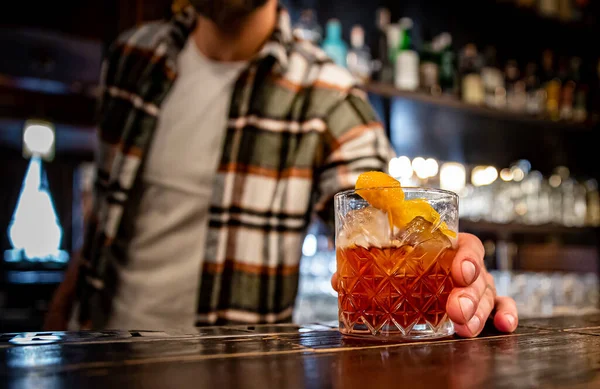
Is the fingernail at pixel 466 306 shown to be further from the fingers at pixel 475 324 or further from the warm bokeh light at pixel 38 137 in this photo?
the warm bokeh light at pixel 38 137

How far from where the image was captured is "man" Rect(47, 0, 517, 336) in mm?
1364

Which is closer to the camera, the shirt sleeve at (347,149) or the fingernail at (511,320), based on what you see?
the fingernail at (511,320)

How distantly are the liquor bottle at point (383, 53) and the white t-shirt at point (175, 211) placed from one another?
105cm

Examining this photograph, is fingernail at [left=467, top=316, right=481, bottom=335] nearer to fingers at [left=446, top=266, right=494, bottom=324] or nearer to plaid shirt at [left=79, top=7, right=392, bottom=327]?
fingers at [left=446, top=266, right=494, bottom=324]

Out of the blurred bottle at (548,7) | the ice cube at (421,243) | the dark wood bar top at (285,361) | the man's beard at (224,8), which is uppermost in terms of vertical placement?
the blurred bottle at (548,7)

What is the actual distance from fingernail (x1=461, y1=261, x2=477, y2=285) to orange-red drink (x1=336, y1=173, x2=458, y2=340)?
0.07 feet

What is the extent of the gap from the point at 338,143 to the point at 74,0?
2.26 metres

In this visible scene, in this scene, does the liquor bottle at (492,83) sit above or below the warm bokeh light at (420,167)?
above

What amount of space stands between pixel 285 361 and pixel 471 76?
2361 millimetres

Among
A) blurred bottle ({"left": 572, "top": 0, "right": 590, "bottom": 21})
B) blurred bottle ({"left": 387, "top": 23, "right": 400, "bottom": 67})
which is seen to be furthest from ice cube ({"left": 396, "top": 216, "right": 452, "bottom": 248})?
blurred bottle ({"left": 572, "top": 0, "right": 590, "bottom": 21})

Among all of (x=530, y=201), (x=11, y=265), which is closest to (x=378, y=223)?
(x=530, y=201)

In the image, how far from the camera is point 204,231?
1.40 meters

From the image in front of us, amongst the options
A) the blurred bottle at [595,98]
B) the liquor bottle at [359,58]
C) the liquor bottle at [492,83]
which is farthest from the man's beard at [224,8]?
the blurred bottle at [595,98]

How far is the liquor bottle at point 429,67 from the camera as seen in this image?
243cm
